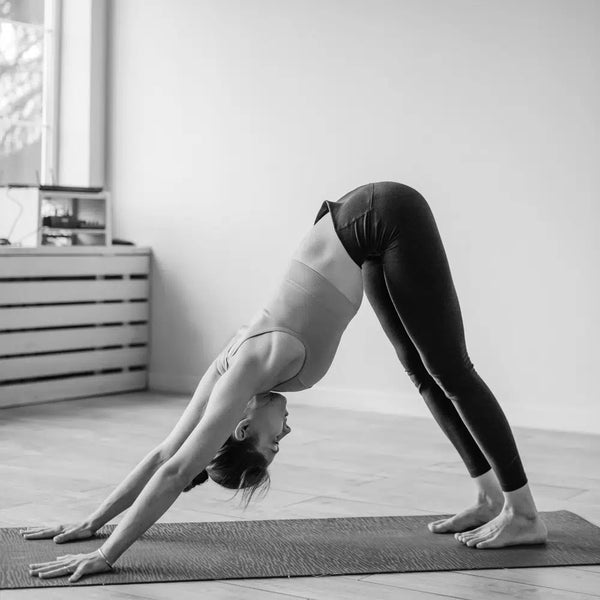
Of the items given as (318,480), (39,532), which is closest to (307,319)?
(39,532)

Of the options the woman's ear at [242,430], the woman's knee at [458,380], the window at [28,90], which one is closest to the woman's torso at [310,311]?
the woman's ear at [242,430]

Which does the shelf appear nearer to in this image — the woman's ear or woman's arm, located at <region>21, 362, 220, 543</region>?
woman's arm, located at <region>21, 362, 220, 543</region>

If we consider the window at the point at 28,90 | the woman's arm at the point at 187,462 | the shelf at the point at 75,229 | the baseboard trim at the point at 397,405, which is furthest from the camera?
the window at the point at 28,90

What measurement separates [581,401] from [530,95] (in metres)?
1.25

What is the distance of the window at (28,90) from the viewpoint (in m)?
5.32

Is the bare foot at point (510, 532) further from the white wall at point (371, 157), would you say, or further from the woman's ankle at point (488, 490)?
the white wall at point (371, 157)

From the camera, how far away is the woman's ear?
232cm

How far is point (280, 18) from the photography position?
4.87 m

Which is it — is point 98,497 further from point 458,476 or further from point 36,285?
point 36,285

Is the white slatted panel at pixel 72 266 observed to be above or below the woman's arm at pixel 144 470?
above

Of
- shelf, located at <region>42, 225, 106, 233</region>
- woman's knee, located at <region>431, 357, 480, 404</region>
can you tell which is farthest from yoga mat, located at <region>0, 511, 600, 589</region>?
shelf, located at <region>42, 225, 106, 233</region>

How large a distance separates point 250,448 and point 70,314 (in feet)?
9.29

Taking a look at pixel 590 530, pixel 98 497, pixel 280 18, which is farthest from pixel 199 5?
pixel 590 530

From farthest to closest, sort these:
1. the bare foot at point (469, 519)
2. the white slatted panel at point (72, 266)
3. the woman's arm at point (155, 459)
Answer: the white slatted panel at point (72, 266) → the bare foot at point (469, 519) → the woman's arm at point (155, 459)
